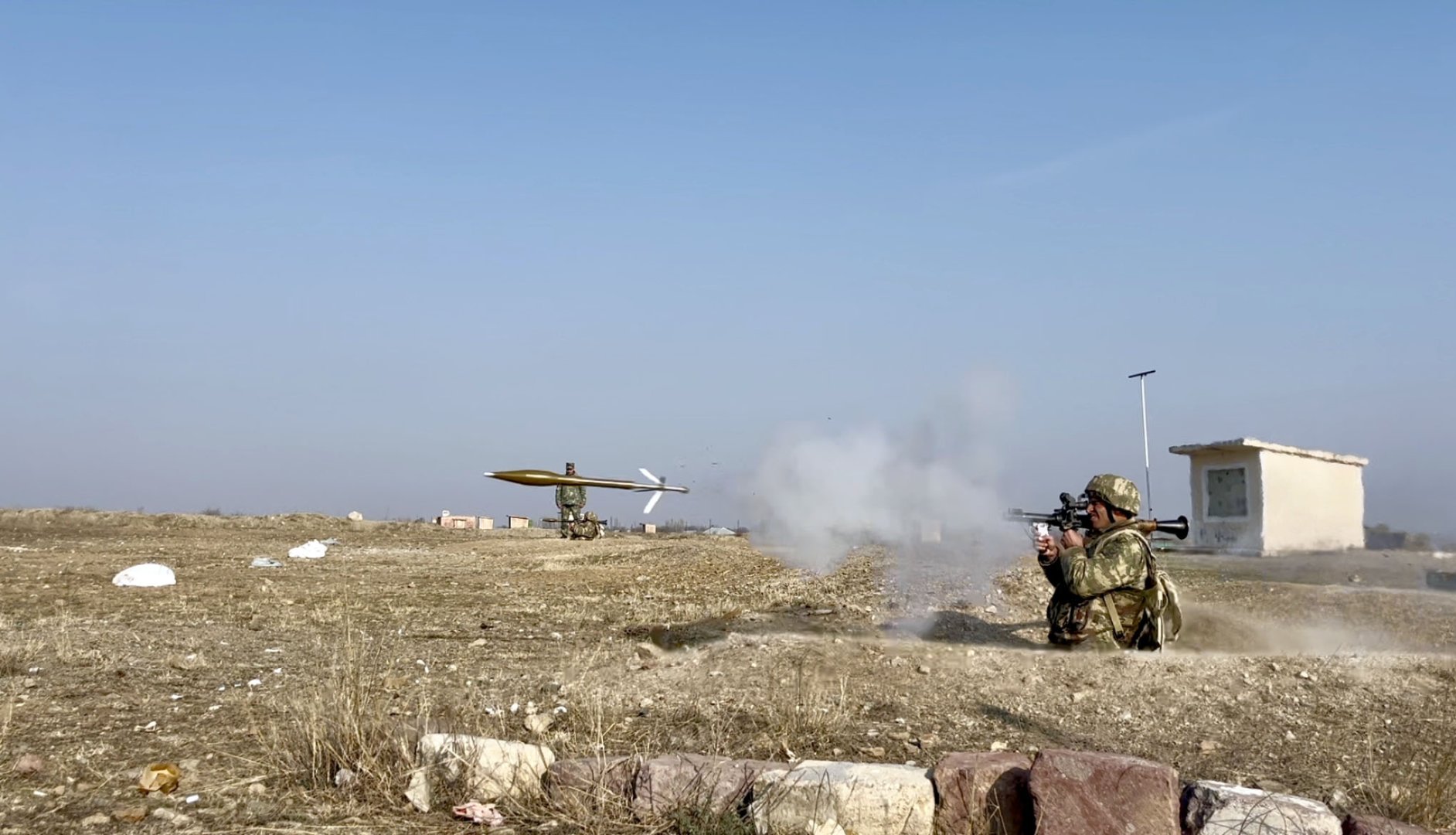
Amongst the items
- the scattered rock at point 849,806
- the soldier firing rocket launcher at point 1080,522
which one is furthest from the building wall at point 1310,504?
the scattered rock at point 849,806

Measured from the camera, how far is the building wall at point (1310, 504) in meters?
22.7

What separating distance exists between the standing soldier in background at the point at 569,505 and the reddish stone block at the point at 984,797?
29698 millimetres

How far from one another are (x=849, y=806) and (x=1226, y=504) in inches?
848

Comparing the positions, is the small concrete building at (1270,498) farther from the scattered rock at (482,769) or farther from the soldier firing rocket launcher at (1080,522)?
the scattered rock at (482,769)

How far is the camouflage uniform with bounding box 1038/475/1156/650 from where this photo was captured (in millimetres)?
8289

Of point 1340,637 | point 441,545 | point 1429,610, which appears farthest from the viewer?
point 441,545

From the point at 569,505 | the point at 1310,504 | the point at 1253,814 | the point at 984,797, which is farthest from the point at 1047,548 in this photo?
the point at 569,505

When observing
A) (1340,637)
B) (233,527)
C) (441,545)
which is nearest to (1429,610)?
(1340,637)

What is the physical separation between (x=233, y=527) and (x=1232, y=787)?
37.0m

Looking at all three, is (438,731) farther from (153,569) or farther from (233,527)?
(233,527)

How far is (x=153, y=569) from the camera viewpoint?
15992 mm

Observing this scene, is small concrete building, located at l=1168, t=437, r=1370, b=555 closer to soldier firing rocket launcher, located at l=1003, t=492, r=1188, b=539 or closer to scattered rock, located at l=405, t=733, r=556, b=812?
soldier firing rocket launcher, located at l=1003, t=492, r=1188, b=539

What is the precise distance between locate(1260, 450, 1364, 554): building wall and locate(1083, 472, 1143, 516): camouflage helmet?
15712 millimetres

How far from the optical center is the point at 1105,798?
4434 millimetres
